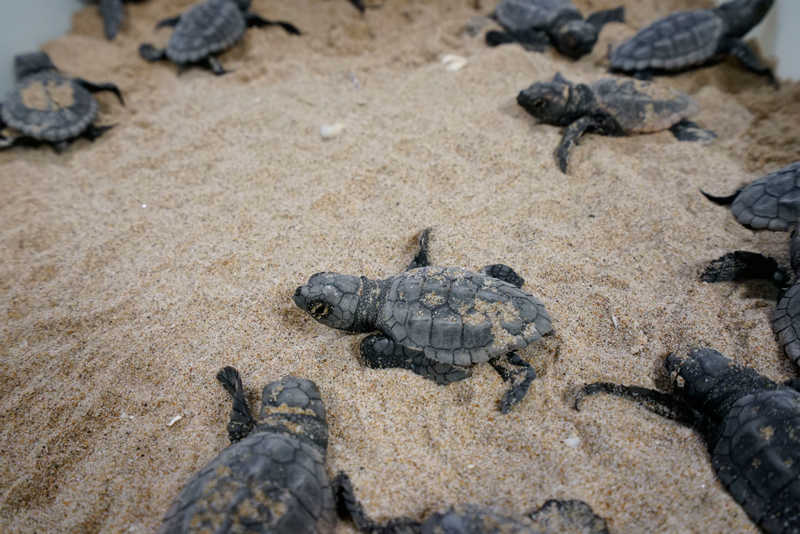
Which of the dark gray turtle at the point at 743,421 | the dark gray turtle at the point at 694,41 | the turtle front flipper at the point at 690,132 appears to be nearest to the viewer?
the dark gray turtle at the point at 743,421

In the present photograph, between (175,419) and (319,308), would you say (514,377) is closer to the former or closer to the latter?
(319,308)

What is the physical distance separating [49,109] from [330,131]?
2884 mm

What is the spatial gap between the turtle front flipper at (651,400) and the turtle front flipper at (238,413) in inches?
63.8

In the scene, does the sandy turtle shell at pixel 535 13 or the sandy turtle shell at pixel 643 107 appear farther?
the sandy turtle shell at pixel 535 13

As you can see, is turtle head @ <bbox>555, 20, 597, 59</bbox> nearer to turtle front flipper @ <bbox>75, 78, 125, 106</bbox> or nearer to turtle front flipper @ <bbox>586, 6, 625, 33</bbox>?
turtle front flipper @ <bbox>586, 6, 625, 33</bbox>

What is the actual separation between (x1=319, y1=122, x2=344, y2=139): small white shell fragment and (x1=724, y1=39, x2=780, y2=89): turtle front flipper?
169 inches

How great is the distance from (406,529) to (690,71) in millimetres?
5587

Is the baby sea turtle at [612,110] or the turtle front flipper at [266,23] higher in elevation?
the turtle front flipper at [266,23]

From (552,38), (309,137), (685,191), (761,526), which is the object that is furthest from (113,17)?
(761,526)

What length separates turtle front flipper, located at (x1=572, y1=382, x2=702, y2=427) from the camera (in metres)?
2.18

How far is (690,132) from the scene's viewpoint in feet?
13.2

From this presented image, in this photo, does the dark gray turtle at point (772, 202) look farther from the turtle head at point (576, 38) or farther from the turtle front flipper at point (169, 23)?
the turtle front flipper at point (169, 23)

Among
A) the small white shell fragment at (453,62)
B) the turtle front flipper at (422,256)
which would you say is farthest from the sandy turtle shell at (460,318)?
the small white shell fragment at (453,62)

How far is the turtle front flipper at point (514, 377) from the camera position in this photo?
2.24 m
